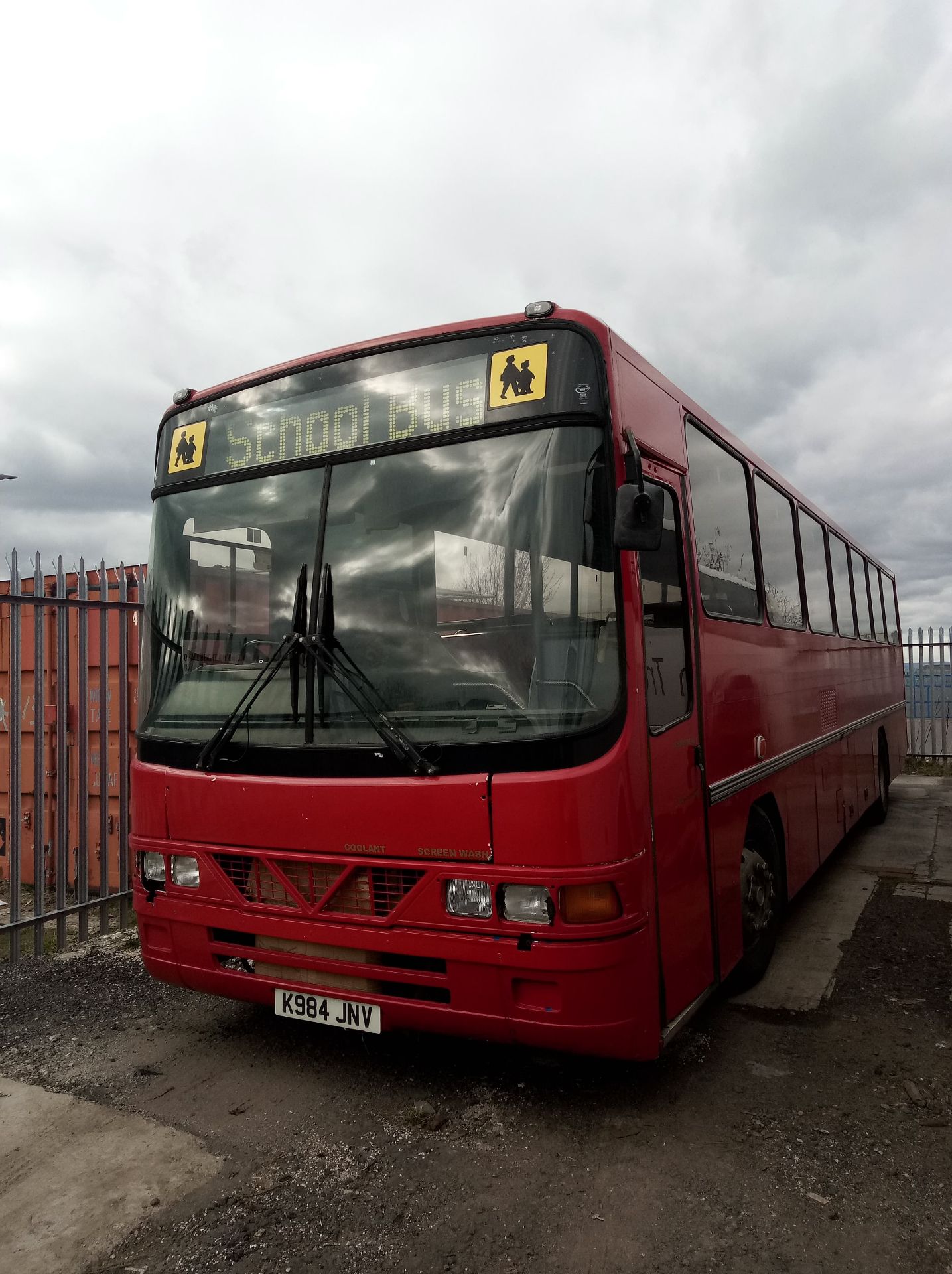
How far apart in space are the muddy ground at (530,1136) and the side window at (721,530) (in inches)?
82.4

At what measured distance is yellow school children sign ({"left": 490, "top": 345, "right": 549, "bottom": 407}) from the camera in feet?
11.4

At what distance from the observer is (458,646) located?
338cm

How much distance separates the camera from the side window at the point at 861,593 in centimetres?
913

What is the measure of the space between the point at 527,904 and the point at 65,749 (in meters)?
3.79

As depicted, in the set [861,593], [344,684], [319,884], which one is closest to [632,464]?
[344,684]

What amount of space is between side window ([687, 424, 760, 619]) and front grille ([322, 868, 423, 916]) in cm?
188

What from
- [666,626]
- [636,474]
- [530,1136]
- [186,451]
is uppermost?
[186,451]

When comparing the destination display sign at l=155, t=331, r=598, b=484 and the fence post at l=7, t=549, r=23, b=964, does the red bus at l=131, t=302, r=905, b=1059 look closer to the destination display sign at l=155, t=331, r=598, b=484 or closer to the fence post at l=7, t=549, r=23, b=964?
the destination display sign at l=155, t=331, r=598, b=484

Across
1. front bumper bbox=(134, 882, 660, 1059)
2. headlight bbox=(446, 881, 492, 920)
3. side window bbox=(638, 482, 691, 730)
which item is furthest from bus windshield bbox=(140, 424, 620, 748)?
front bumper bbox=(134, 882, 660, 1059)

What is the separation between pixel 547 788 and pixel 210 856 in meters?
1.58

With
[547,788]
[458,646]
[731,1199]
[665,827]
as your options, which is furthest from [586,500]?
[731,1199]

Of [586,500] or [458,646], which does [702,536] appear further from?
[458,646]

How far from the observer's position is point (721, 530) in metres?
4.82

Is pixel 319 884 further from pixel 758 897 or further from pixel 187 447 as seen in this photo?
pixel 758 897
